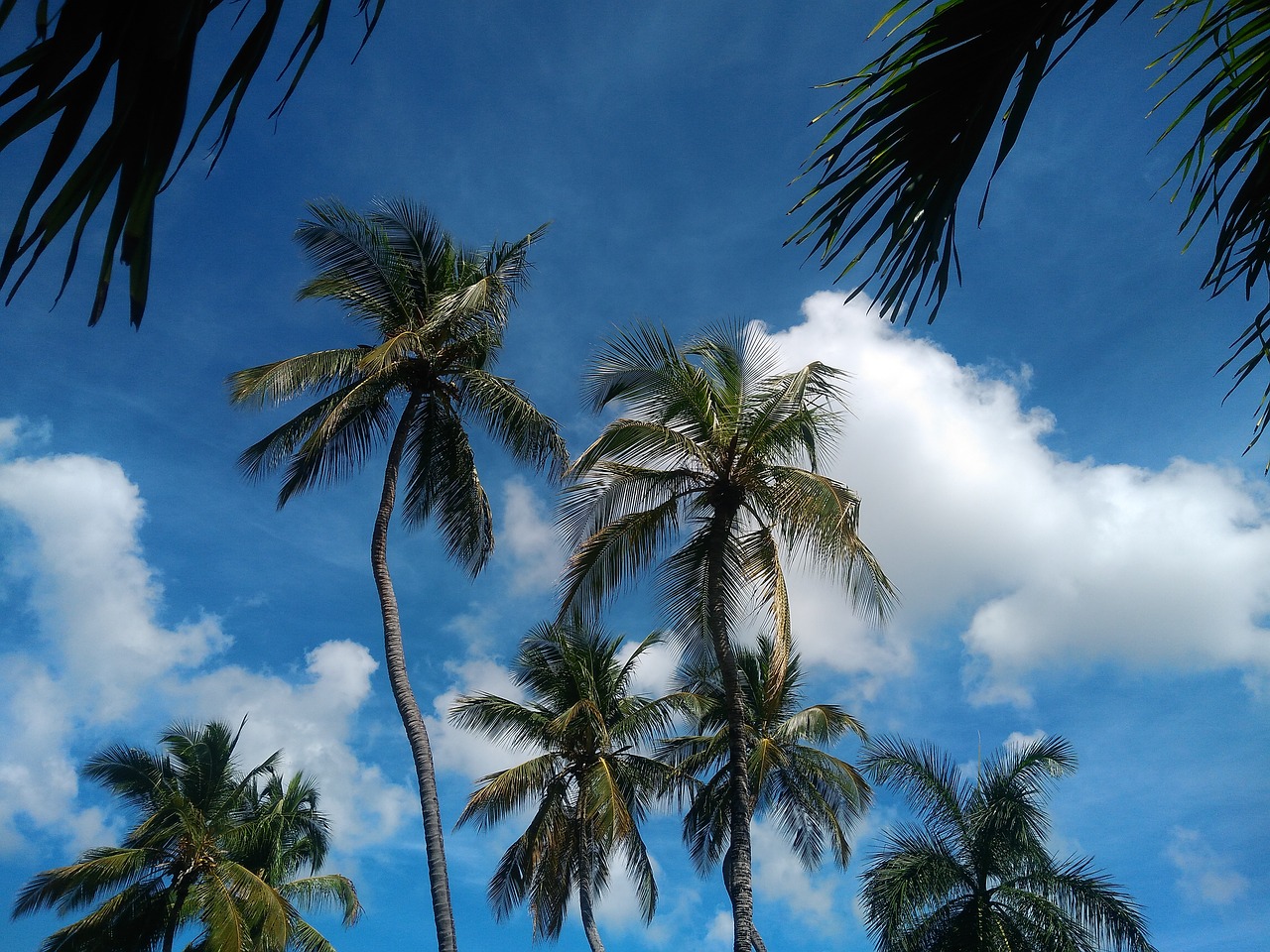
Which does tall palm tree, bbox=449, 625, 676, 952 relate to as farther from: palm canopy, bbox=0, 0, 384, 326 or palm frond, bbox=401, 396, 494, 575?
palm canopy, bbox=0, 0, 384, 326

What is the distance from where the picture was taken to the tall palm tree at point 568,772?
2064 centimetres

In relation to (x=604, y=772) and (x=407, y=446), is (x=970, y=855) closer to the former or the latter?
(x=604, y=772)

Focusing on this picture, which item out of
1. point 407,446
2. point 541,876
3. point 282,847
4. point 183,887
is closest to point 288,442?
point 407,446

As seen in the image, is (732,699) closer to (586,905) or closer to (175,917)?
(586,905)

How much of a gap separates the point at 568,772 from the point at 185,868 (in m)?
9.62

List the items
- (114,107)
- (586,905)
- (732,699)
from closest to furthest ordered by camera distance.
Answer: (114,107) → (732,699) → (586,905)

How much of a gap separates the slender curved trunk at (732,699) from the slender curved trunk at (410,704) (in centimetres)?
396

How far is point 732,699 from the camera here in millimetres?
13453

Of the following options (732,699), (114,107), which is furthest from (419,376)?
(114,107)

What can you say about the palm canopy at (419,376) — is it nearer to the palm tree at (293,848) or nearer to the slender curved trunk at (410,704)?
the slender curved trunk at (410,704)

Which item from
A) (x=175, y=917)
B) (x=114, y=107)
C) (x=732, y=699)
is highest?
(x=732, y=699)

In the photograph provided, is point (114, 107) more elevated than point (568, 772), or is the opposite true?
point (568, 772)

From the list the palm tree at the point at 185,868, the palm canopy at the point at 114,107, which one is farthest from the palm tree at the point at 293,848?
the palm canopy at the point at 114,107

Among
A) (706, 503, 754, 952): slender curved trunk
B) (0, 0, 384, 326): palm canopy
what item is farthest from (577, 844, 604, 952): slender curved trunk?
(0, 0, 384, 326): palm canopy
